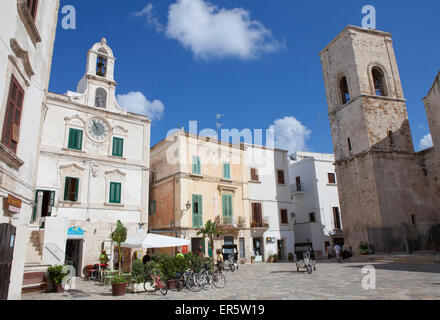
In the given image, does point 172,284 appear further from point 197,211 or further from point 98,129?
point 197,211

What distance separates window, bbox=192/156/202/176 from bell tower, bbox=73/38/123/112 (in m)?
7.09

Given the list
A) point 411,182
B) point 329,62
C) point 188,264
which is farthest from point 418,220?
point 188,264

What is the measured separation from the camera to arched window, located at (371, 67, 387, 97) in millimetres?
27469

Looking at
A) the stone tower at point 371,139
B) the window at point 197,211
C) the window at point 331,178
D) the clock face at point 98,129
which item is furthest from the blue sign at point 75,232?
the window at point 331,178

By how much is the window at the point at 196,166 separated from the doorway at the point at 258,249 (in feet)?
25.5

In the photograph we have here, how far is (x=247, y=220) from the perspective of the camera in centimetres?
2681

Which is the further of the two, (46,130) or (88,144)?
(88,144)

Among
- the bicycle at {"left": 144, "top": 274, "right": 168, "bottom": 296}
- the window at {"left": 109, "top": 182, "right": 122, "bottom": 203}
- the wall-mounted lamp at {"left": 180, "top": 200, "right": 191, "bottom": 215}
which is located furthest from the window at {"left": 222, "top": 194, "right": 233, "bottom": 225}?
the bicycle at {"left": 144, "top": 274, "right": 168, "bottom": 296}

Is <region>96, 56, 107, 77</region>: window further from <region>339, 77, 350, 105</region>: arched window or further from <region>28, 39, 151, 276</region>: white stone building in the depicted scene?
<region>339, 77, 350, 105</region>: arched window

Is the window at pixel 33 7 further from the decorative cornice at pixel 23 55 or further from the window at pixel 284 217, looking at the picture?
the window at pixel 284 217

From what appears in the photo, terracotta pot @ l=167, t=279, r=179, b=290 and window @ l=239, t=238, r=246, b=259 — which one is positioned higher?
window @ l=239, t=238, r=246, b=259
